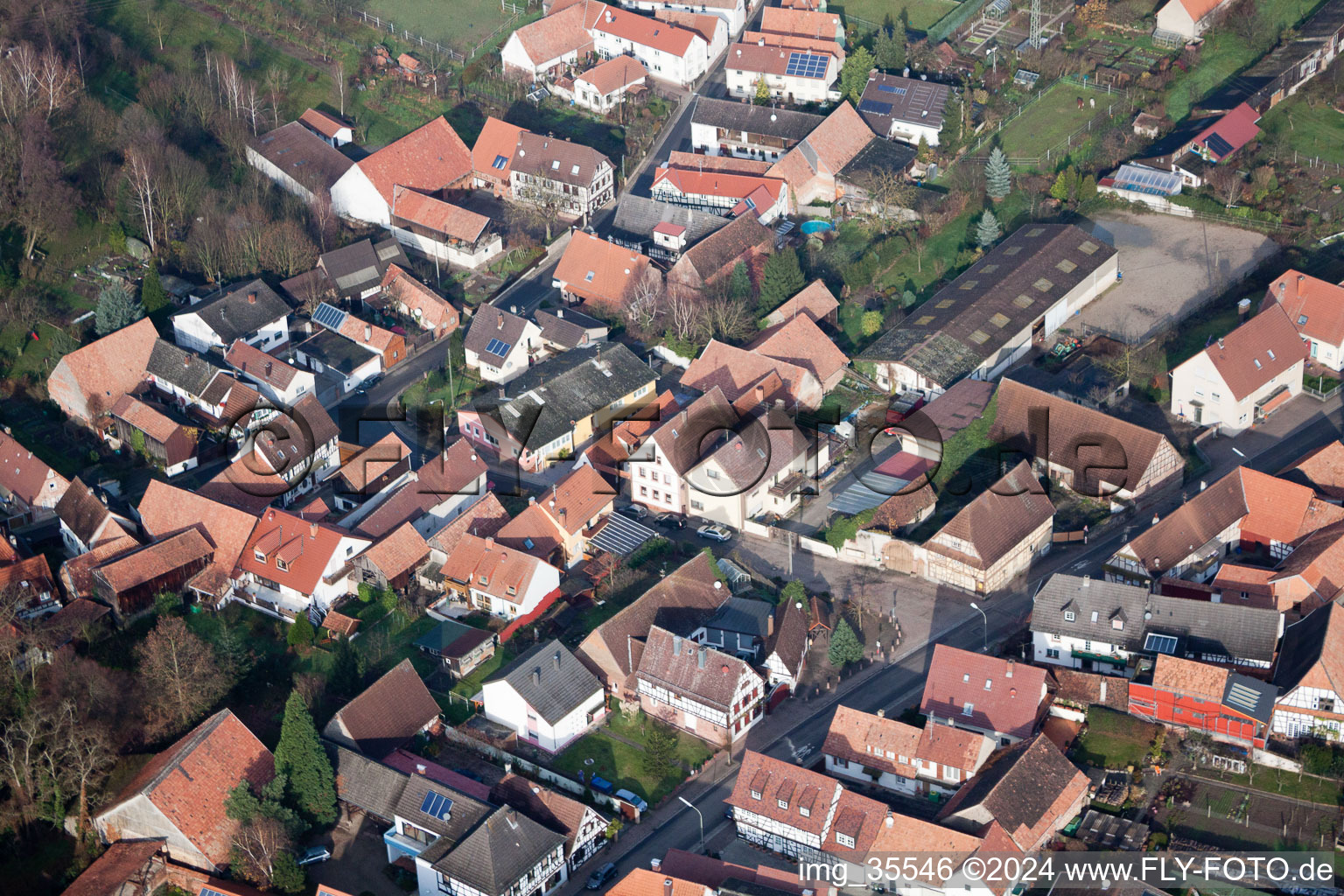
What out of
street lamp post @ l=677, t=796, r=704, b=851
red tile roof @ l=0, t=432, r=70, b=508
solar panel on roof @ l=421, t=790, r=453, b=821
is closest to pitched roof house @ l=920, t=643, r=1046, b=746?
street lamp post @ l=677, t=796, r=704, b=851

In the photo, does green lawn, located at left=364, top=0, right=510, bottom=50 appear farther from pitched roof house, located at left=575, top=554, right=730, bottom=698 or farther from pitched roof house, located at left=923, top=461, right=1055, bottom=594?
pitched roof house, located at left=923, top=461, right=1055, bottom=594

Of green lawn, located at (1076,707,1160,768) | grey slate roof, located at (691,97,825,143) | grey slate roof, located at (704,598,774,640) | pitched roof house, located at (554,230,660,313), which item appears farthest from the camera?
grey slate roof, located at (691,97,825,143)

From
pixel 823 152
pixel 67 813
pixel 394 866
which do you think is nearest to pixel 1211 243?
pixel 823 152

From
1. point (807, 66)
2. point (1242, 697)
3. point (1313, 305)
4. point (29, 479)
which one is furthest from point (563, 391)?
point (1313, 305)

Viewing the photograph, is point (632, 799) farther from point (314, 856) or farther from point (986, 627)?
point (986, 627)

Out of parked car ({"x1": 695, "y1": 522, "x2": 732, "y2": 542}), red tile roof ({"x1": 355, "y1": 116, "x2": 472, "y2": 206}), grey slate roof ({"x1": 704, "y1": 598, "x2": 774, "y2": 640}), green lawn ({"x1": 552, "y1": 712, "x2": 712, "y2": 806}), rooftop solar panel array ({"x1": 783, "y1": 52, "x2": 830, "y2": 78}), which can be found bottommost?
green lawn ({"x1": 552, "y1": 712, "x2": 712, "y2": 806})

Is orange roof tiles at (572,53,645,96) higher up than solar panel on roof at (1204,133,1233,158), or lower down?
lower down

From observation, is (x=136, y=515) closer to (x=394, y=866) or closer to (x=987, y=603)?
(x=394, y=866)
